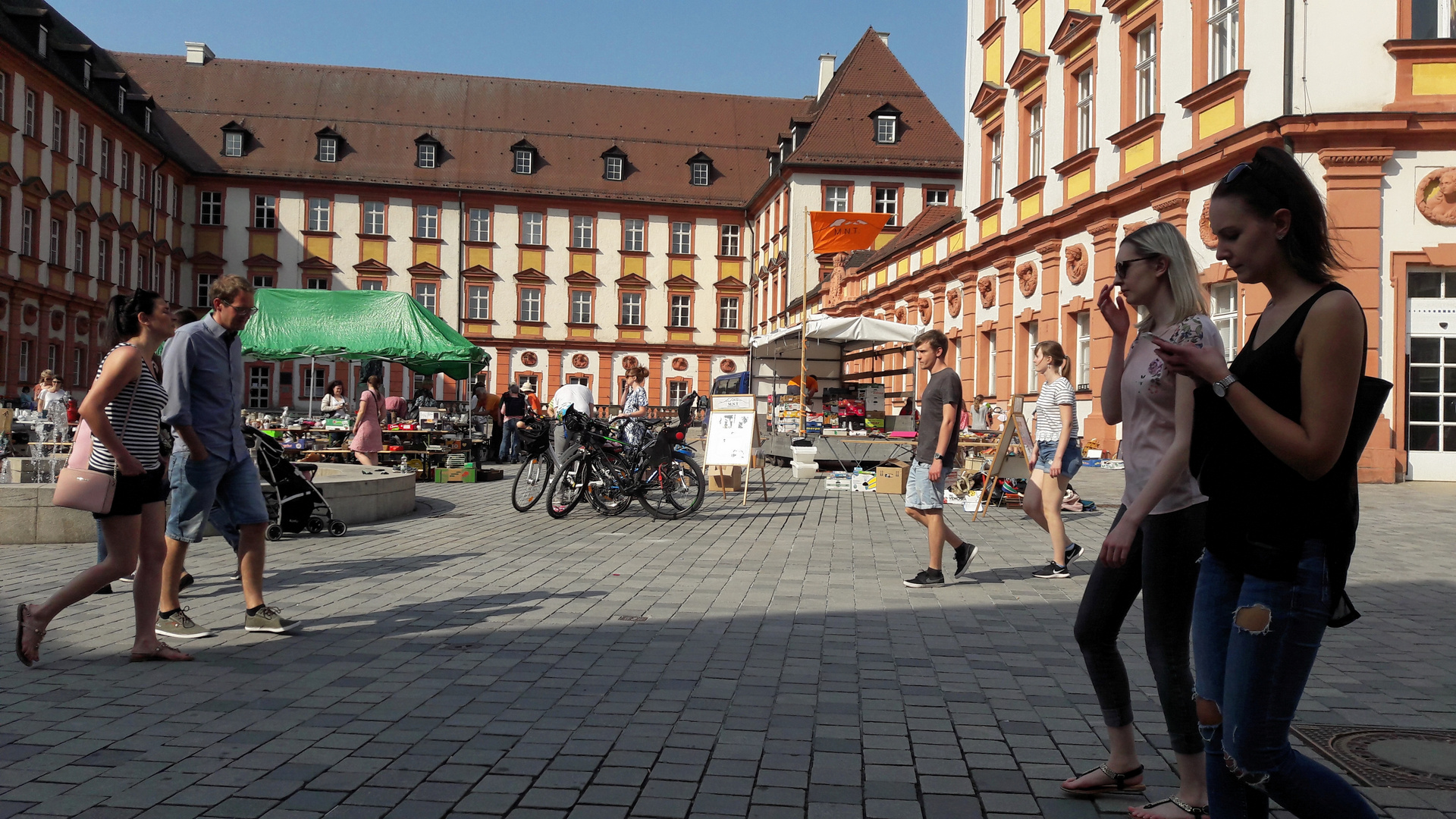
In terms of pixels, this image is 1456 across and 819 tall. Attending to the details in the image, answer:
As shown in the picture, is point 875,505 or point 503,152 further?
point 503,152

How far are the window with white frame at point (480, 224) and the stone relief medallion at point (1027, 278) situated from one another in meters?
38.6

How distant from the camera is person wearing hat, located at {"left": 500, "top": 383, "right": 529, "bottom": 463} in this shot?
979 inches

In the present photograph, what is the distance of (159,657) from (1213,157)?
1703cm

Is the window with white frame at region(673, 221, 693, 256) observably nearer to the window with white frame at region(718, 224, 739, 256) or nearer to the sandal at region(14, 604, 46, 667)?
the window with white frame at region(718, 224, 739, 256)

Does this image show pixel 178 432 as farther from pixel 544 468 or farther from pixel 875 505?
pixel 875 505

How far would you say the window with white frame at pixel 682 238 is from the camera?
62375mm

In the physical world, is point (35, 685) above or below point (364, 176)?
below

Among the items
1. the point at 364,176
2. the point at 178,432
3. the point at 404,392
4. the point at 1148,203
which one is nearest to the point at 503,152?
the point at 364,176

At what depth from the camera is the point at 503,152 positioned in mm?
61812

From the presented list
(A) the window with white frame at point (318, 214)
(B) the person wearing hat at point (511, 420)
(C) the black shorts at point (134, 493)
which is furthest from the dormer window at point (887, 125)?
(C) the black shorts at point (134, 493)

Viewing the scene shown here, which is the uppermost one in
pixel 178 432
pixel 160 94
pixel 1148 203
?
pixel 160 94

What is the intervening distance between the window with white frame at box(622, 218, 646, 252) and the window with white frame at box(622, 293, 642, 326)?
231cm

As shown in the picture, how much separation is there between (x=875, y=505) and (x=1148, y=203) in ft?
28.5

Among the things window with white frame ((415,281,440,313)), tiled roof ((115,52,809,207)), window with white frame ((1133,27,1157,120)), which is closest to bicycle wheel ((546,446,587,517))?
window with white frame ((1133,27,1157,120))
